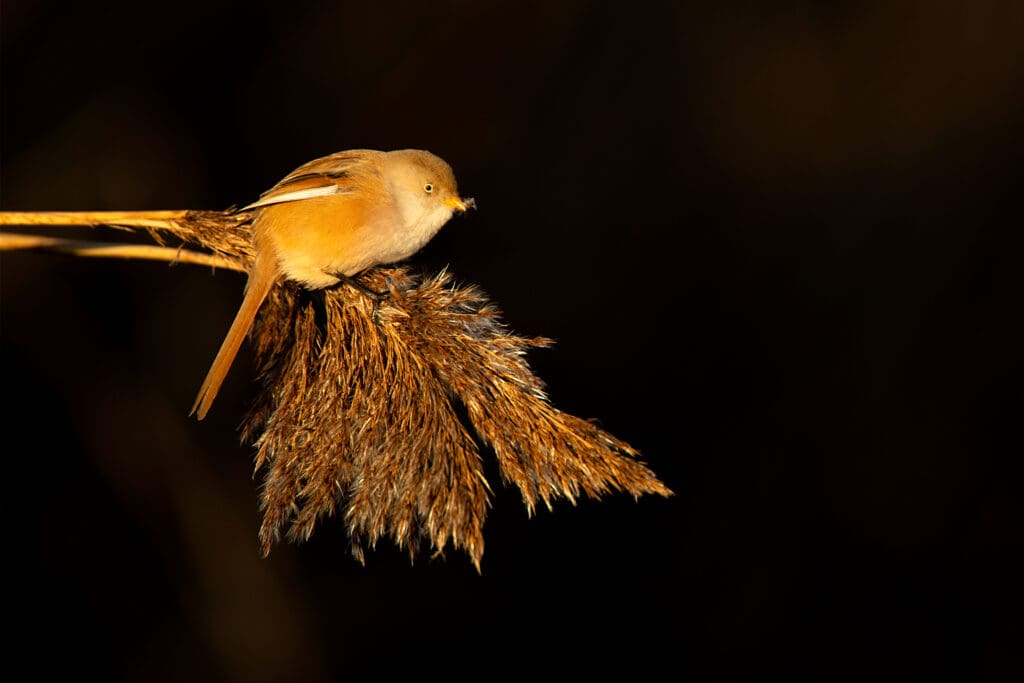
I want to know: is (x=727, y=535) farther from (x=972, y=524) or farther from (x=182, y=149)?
(x=182, y=149)

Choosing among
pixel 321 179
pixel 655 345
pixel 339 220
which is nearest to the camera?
pixel 339 220

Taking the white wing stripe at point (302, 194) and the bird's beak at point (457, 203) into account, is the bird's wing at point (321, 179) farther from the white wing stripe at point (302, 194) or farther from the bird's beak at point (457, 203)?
the bird's beak at point (457, 203)

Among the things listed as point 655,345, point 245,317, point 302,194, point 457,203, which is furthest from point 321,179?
point 655,345

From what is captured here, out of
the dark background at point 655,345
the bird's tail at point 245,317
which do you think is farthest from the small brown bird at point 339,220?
the dark background at point 655,345

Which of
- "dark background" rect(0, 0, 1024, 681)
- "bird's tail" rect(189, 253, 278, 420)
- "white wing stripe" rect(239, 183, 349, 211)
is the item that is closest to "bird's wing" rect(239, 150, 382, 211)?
"white wing stripe" rect(239, 183, 349, 211)

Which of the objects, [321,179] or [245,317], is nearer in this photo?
[245,317]

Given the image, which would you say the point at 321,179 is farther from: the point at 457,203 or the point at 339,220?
the point at 457,203
